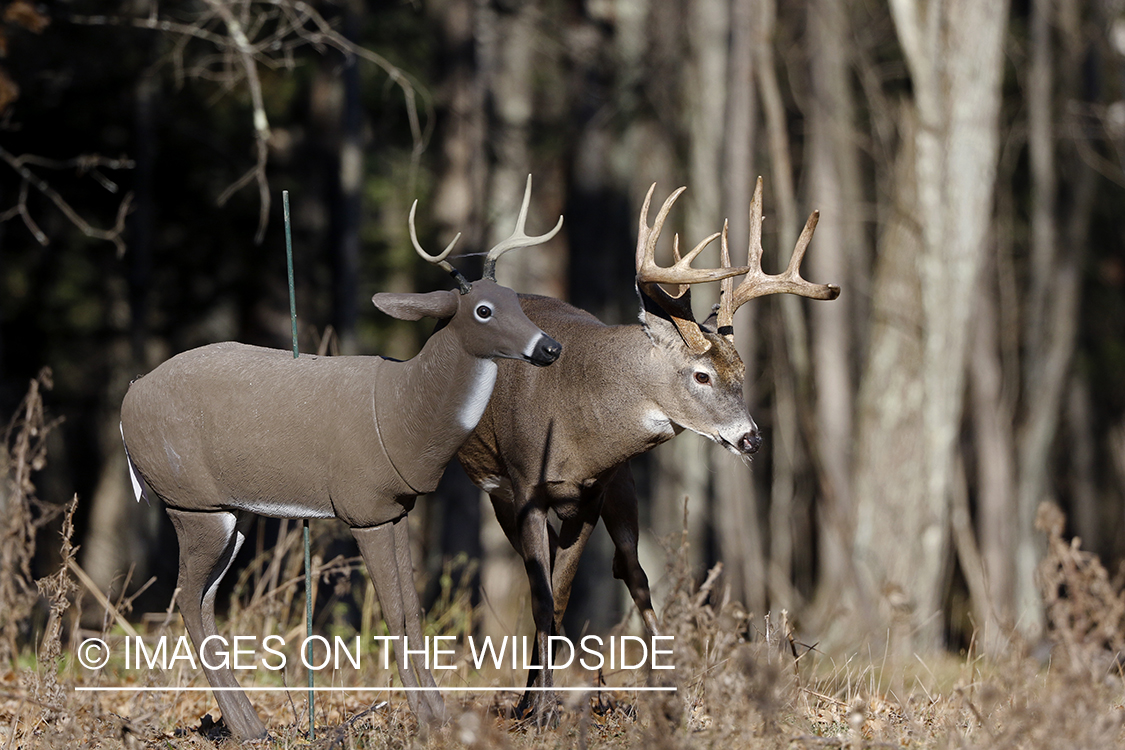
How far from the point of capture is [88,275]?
57.5 feet

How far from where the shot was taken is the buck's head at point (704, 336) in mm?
4621

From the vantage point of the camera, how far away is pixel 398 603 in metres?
4.34

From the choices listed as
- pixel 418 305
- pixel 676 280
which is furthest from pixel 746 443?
pixel 418 305

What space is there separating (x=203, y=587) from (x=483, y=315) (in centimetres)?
155

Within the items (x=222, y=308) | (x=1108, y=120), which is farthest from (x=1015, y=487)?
(x=222, y=308)

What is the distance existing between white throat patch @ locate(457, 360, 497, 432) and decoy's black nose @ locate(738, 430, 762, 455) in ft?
3.34

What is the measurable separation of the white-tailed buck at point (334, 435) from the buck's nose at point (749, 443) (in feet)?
2.94

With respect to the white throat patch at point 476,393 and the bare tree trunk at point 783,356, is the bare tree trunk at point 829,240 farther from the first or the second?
the white throat patch at point 476,393

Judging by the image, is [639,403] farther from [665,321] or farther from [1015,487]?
[1015,487]

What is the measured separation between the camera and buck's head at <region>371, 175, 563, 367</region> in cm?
416

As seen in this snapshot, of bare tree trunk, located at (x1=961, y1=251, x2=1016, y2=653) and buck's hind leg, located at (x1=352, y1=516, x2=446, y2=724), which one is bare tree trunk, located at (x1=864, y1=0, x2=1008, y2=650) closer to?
bare tree trunk, located at (x1=961, y1=251, x2=1016, y2=653)

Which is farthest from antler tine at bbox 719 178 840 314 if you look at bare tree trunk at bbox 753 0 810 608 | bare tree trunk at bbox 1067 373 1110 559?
bare tree trunk at bbox 1067 373 1110 559

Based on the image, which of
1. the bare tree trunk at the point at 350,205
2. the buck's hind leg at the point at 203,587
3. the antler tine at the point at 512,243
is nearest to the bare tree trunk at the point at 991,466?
the bare tree trunk at the point at 350,205

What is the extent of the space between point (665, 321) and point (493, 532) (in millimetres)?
12763
